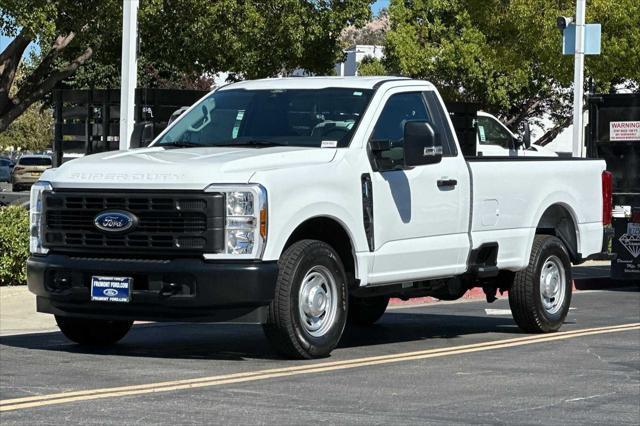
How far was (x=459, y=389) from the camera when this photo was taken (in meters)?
9.96

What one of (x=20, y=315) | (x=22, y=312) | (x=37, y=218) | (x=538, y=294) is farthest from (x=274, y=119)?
(x=22, y=312)

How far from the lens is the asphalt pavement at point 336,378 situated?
28.7ft

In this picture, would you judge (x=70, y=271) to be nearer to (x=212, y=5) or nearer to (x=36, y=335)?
(x=36, y=335)

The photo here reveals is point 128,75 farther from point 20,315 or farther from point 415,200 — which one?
point 415,200

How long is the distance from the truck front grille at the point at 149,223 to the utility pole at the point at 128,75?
691cm

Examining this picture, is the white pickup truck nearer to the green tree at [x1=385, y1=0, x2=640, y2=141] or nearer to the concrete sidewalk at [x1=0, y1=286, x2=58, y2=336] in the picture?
the concrete sidewalk at [x1=0, y1=286, x2=58, y2=336]

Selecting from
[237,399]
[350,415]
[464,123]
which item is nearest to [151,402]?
[237,399]

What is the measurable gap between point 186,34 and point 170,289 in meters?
24.8

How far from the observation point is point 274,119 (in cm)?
1227

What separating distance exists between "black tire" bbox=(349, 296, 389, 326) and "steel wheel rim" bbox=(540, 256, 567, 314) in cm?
155

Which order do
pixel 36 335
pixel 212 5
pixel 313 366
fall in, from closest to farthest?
1. pixel 313 366
2. pixel 36 335
3. pixel 212 5

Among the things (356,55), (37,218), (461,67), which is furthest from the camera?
(356,55)

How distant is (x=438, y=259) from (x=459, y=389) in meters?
2.66

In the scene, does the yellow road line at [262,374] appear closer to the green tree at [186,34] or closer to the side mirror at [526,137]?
the green tree at [186,34]
